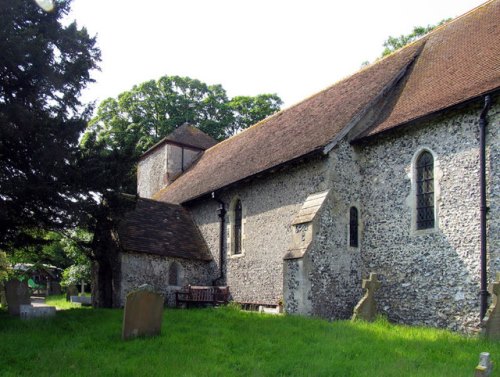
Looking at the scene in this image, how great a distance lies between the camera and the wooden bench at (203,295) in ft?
56.7

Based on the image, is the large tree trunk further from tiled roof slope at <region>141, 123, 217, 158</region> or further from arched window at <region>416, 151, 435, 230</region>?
tiled roof slope at <region>141, 123, 217, 158</region>

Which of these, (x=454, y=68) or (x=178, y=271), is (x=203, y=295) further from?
(x=454, y=68)

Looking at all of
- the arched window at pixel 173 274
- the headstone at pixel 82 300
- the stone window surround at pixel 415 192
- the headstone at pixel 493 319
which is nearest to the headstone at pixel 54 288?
the headstone at pixel 82 300

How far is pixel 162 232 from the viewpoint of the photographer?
62.8 feet

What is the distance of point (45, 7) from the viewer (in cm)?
1316

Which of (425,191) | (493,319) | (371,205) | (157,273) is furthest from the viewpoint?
(157,273)

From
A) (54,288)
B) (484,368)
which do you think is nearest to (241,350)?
(484,368)

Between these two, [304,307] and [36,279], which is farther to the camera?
[36,279]

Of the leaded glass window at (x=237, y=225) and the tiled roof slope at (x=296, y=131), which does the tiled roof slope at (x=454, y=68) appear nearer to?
the tiled roof slope at (x=296, y=131)

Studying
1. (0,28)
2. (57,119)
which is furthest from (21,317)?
(0,28)

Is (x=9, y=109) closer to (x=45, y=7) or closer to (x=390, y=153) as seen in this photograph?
(x=45, y=7)

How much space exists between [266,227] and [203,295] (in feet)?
10.2

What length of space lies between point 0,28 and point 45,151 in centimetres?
274

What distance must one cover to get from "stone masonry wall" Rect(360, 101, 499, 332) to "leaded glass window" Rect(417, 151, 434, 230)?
21cm
